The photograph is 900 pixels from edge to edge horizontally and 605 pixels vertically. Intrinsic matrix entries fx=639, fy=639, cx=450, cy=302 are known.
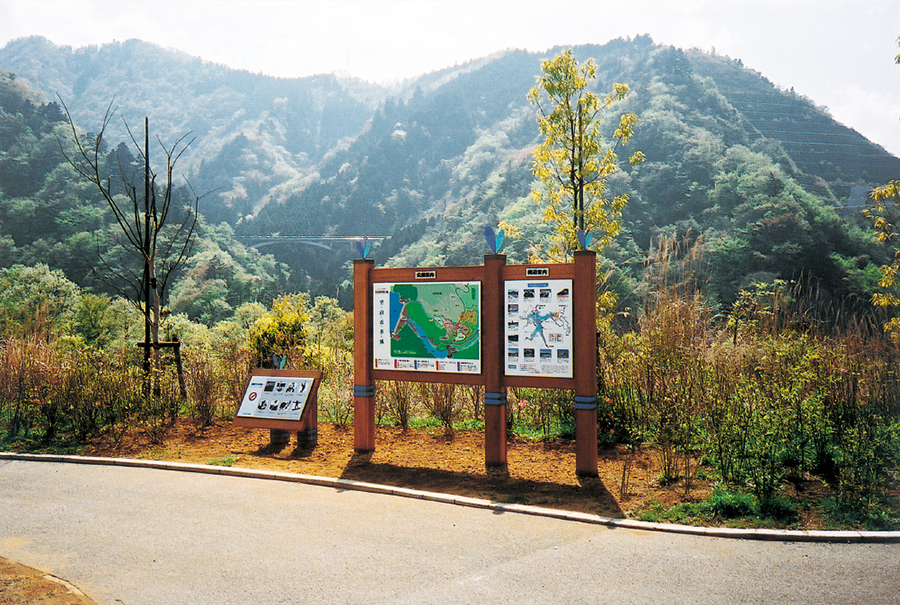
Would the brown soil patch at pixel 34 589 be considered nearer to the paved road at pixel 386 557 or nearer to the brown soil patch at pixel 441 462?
the paved road at pixel 386 557

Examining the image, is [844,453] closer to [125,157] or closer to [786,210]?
[786,210]

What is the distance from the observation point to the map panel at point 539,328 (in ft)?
20.7

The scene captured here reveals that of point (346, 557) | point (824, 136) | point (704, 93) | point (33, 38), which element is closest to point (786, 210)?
point (824, 136)

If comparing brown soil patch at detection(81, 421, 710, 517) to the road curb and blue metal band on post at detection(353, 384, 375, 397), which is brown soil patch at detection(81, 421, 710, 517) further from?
blue metal band on post at detection(353, 384, 375, 397)

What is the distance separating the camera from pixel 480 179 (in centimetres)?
9069

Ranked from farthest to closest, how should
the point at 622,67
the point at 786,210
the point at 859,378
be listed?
the point at 622,67 → the point at 786,210 → the point at 859,378

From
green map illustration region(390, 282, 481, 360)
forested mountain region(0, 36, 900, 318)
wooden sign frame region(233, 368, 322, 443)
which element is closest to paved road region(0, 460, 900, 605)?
wooden sign frame region(233, 368, 322, 443)

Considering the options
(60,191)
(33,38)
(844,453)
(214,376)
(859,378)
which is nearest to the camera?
(844,453)

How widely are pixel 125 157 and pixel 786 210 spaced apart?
58923 millimetres

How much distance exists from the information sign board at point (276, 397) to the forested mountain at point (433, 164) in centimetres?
726

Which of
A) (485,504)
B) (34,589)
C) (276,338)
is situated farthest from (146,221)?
(485,504)

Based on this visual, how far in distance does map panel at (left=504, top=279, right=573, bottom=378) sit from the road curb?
1498mm

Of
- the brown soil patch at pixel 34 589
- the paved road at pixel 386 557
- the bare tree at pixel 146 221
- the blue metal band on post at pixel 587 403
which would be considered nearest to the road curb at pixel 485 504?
the paved road at pixel 386 557

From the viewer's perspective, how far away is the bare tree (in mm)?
9805
